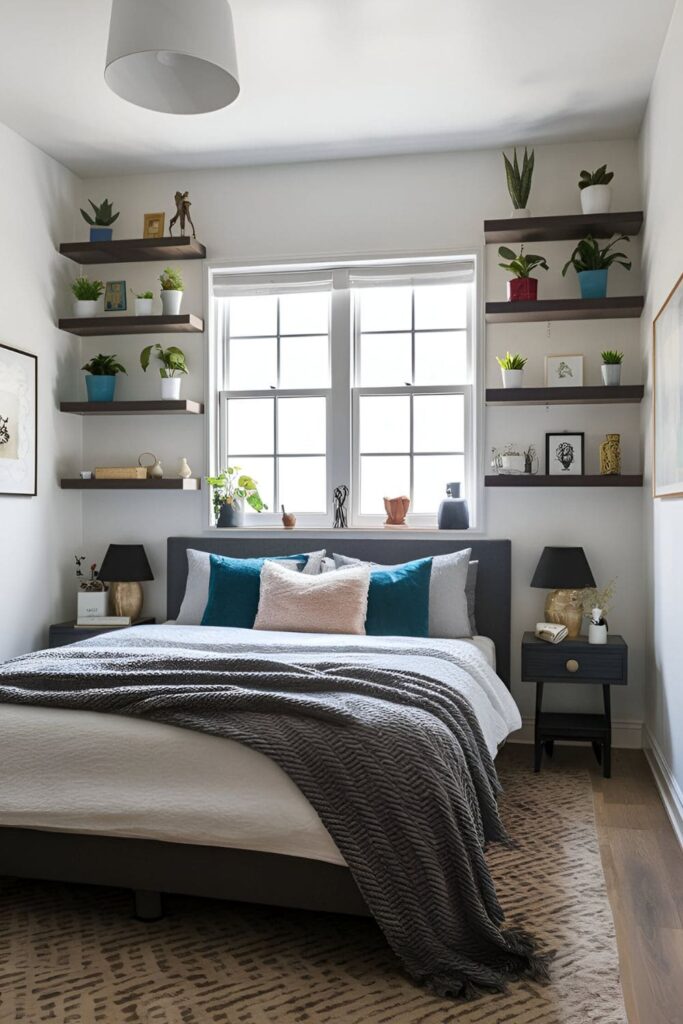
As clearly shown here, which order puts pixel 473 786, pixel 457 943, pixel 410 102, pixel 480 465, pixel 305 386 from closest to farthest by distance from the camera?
pixel 457 943, pixel 473 786, pixel 410 102, pixel 480 465, pixel 305 386

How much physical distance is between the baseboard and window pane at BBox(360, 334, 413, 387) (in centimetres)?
221

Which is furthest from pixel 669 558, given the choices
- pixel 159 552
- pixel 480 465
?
pixel 159 552

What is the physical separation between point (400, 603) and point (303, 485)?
3.84 feet

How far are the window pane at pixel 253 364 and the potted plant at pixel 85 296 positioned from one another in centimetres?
78

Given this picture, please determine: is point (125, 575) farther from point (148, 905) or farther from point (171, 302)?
point (148, 905)

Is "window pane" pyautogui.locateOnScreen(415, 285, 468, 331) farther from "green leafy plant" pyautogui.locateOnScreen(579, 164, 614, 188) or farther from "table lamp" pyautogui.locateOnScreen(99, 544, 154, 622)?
"table lamp" pyautogui.locateOnScreen(99, 544, 154, 622)

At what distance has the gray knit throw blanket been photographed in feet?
7.30

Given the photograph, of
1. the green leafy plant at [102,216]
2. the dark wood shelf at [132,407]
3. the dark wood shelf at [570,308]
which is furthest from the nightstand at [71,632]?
the dark wood shelf at [570,308]

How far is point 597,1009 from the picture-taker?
210 cm

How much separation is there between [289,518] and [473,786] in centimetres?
238

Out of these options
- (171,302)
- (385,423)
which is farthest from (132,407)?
(385,423)

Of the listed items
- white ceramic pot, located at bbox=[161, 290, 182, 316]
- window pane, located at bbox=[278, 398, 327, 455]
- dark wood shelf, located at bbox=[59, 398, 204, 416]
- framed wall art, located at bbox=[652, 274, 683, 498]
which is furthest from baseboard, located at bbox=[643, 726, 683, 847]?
white ceramic pot, located at bbox=[161, 290, 182, 316]

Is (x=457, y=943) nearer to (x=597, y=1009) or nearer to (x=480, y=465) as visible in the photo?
(x=597, y=1009)

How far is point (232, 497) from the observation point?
4926 mm
